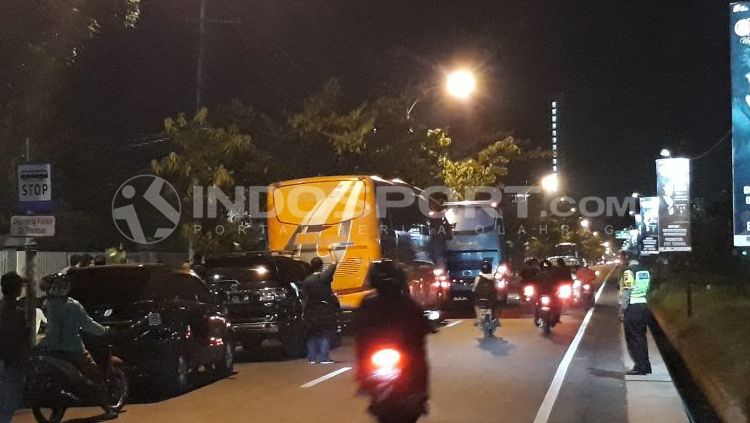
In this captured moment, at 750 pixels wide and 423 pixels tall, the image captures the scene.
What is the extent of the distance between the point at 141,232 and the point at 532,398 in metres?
19.1

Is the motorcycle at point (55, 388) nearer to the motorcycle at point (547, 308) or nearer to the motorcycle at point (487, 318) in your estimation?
the motorcycle at point (487, 318)

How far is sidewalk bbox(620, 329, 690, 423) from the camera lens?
10.2 metres

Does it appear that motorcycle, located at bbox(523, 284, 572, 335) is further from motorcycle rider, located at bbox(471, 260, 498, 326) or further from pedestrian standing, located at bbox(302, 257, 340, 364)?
pedestrian standing, located at bbox(302, 257, 340, 364)

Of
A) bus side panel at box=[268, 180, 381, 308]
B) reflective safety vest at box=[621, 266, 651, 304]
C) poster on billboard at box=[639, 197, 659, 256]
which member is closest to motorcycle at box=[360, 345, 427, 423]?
reflective safety vest at box=[621, 266, 651, 304]

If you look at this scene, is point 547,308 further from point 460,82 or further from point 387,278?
point 387,278

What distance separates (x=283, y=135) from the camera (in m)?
26.0

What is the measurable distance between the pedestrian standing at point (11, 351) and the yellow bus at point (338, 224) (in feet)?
39.7

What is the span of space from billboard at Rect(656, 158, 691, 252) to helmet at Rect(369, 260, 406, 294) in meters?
23.2

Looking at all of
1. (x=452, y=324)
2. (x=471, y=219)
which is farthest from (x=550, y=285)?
(x=471, y=219)

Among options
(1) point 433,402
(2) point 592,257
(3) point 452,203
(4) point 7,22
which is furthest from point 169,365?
(2) point 592,257

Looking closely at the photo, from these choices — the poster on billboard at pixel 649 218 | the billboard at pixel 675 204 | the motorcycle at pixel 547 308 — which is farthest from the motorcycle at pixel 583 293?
the motorcycle at pixel 547 308

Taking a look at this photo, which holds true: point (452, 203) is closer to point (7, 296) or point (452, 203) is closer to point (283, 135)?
point (283, 135)

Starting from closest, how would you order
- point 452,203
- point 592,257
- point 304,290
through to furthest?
1. point 304,290
2. point 452,203
3. point 592,257

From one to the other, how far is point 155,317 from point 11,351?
11.9 feet
